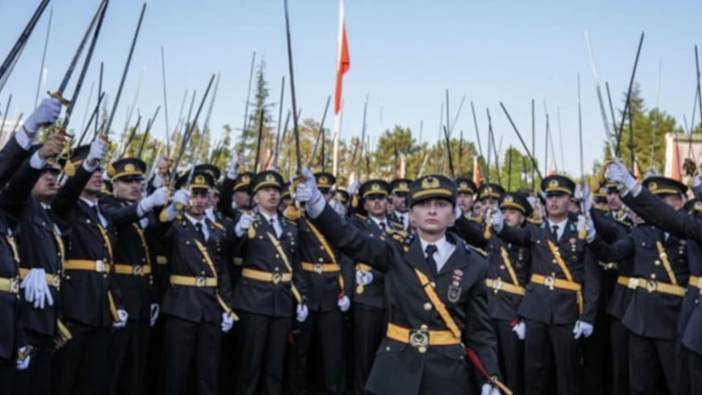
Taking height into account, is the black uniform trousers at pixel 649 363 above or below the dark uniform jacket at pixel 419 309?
below

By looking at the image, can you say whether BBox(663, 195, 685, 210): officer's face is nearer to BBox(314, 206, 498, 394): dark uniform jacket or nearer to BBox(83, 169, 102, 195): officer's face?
BBox(314, 206, 498, 394): dark uniform jacket

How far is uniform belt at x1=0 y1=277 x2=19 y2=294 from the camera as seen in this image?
4504 millimetres

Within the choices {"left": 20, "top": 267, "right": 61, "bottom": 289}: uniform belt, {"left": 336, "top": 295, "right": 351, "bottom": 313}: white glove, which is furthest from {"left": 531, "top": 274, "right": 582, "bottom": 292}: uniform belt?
{"left": 20, "top": 267, "right": 61, "bottom": 289}: uniform belt

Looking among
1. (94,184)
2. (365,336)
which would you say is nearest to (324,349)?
(365,336)

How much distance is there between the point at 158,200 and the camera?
6.30 metres

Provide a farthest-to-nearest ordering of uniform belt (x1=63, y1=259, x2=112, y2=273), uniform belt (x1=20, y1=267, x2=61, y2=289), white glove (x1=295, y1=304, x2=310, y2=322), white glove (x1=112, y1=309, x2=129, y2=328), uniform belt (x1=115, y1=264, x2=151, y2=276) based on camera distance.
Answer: white glove (x1=295, y1=304, x2=310, y2=322) → uniform belt (x1=115, y1=264, x2=151, y2=276) → white glove (x1=112, y1=309, x2=129, y2=328) → uniform belt (x1=63, y1=259, x2=112, y2=273) → uniform belt (x1=20, y1=267, x2=61, y2=289)

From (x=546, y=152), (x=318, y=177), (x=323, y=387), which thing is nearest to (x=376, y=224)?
(x=318, y=177)

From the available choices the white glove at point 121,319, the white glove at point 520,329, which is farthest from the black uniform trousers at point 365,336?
the white glove at point 121,319

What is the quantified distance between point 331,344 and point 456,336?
13.9ft

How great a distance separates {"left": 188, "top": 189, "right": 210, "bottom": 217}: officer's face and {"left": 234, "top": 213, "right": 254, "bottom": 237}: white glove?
415 mm

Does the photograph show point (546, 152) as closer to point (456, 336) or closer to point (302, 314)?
point (302, 314)

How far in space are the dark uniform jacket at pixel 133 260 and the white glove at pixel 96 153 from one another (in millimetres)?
1267

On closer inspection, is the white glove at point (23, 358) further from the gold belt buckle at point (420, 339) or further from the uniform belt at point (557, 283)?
the uniform belt at point (557, 283)

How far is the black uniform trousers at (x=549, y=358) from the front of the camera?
7.59m
